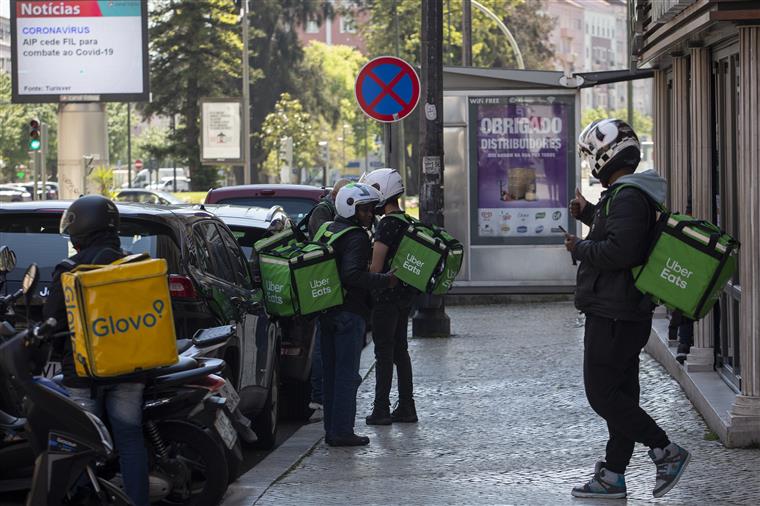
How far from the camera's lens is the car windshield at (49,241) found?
8328 millimetres

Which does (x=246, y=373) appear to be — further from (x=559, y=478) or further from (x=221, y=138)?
(x=221, y=138)

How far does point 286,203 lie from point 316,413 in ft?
16.3

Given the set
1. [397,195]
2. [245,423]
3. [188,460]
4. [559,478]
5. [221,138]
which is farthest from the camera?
[221,138]

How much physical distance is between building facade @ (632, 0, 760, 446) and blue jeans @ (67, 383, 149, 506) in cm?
366

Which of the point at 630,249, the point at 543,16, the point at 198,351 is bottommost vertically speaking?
the point at 198,351

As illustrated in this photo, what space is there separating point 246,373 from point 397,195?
172cm

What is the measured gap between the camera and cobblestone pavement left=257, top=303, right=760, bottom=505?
7730mm

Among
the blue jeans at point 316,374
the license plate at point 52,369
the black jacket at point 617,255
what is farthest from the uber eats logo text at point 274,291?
the black jacket at point 617,255

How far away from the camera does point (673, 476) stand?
24.1 feet

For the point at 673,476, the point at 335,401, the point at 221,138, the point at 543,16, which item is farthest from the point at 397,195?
the point at 543,16

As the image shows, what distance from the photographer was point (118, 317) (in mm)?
Result: 6270

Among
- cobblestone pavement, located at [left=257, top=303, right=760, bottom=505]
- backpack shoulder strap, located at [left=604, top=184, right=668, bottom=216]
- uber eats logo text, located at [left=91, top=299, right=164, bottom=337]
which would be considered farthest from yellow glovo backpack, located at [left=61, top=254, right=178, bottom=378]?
backpack shoulder strap, located at [left=604, top=184, right=668, bottom=216]

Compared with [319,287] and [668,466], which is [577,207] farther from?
[319,287]

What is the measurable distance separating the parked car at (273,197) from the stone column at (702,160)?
5.52 metres
